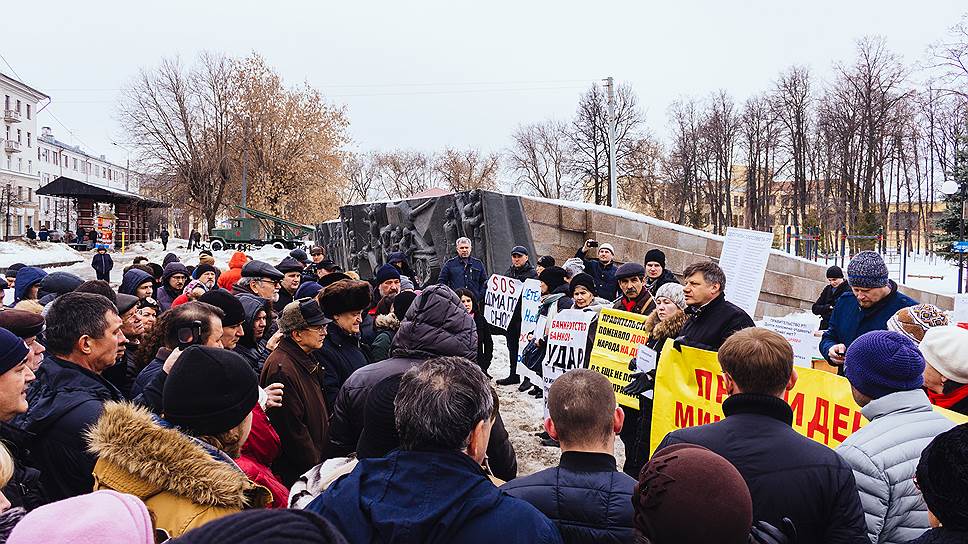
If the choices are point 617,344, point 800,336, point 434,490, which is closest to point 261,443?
point 434,490

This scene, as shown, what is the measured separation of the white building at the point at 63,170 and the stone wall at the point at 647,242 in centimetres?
6467

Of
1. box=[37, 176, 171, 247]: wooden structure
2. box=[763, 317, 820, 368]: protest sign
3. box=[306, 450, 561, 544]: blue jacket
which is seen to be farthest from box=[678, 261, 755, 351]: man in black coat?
box=[37, 176, 171, 247]: wooden structure

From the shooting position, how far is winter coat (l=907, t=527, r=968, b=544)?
1.68 m

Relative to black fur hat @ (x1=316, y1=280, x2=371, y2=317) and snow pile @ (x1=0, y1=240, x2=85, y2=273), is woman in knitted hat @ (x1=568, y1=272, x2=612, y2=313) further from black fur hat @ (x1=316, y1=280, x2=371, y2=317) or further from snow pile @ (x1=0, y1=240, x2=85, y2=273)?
snow pile @ (x1=0, y1=240, x2=85, y2=273)

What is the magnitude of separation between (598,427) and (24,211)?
3280 inches

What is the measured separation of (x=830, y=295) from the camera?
10234 mm

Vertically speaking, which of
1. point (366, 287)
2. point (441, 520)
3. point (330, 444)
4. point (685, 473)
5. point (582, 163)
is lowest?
point (330, 444)

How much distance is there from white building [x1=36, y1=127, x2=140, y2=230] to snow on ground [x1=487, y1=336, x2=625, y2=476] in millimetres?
68237

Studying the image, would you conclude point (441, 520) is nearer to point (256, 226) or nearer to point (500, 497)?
point (500, 497)

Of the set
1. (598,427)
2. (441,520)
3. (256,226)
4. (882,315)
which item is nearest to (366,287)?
(598,427)

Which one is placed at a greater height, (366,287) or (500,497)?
(366,287)

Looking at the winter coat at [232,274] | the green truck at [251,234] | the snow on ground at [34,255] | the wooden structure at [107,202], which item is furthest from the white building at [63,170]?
the winter coat at [232,274]

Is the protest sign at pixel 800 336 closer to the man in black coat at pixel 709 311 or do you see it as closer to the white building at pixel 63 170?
the man in black coat at pixel 709 311

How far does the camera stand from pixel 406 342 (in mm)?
3076
